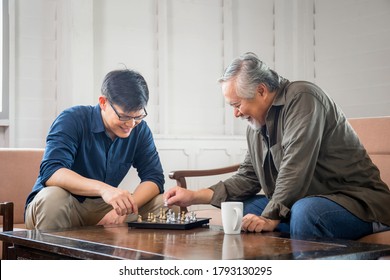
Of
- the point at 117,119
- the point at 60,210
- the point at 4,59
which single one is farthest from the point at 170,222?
the point at 4,59

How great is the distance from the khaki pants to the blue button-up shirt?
0.20 feet

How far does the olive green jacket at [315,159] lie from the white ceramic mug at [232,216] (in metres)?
0.24

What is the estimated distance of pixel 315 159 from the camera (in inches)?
80.4

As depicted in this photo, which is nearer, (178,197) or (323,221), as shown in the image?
(323,221)

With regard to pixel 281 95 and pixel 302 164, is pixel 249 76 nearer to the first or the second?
pixel 281 95

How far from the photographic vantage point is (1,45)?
376 cm

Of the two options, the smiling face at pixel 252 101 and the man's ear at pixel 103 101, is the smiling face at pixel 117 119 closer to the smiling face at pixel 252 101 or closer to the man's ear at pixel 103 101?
the man's ear at pixel 103 101

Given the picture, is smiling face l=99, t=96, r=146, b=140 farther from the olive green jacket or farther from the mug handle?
the mug handle

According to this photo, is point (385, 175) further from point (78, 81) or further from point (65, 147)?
point (78, 81)

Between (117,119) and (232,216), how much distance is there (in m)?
0.80

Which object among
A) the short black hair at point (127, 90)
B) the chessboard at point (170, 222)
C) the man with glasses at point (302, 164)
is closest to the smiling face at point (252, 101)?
the man with glasses at point (302, 164)

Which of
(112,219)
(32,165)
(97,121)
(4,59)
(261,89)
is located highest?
(4,59)

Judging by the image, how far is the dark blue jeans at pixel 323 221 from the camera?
189 centimetres

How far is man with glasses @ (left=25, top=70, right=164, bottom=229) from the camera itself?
2150 mm
